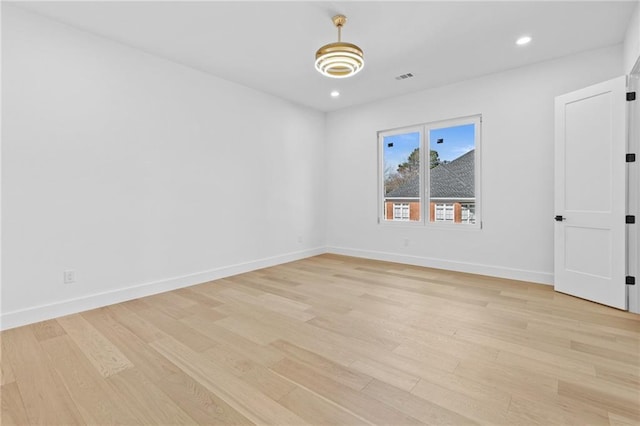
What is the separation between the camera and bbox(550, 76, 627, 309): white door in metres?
3.12

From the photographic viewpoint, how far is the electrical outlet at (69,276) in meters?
3.06

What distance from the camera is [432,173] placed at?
16.9 feet

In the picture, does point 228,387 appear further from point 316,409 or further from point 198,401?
point 316,409

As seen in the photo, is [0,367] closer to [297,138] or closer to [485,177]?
[297,138]

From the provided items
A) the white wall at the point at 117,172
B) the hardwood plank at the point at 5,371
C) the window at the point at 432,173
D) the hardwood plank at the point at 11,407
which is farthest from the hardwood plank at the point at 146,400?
the window at the point at 432,173

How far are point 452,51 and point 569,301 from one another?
3167mm

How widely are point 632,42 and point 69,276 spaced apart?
240 inches

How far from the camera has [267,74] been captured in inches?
171

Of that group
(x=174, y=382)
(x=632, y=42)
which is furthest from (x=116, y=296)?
(x=632, y=42)

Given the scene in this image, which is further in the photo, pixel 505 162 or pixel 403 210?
pixel 403 210

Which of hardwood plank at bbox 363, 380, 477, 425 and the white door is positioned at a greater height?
the white door

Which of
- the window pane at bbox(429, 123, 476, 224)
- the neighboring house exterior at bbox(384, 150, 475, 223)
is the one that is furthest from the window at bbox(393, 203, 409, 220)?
the window pane at bbox(429, 123, 476, 224)

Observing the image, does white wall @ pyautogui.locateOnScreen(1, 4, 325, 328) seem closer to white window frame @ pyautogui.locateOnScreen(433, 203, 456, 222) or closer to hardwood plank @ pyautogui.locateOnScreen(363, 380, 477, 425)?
white window frame @ pyautogui.locateOnScreen(433, 203, 456, 222)

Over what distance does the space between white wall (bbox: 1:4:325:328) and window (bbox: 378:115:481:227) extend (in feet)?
7.28
